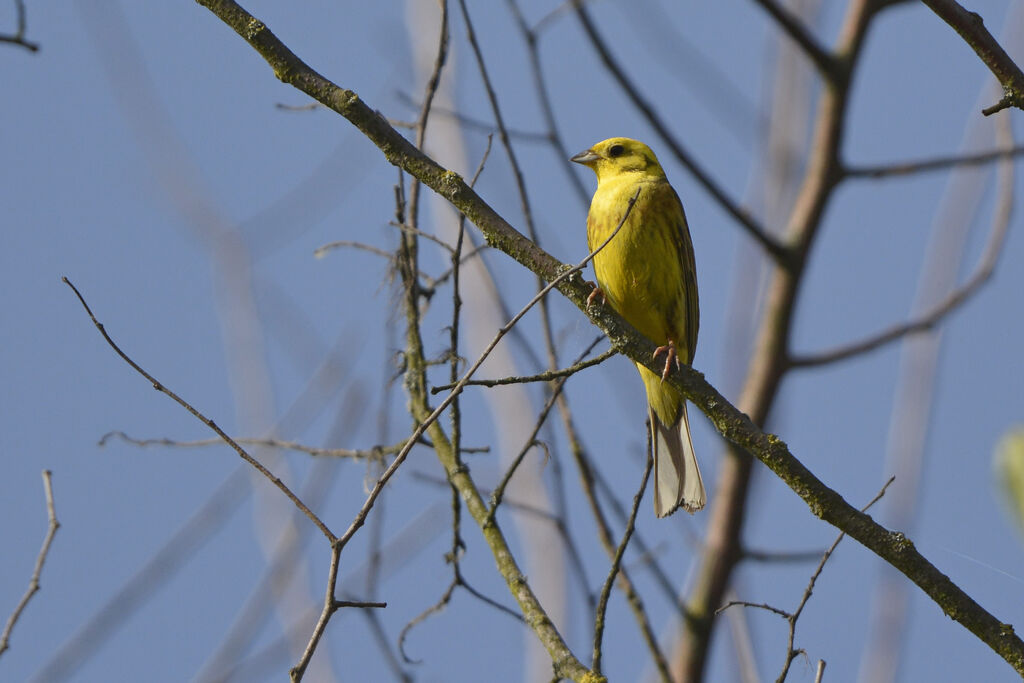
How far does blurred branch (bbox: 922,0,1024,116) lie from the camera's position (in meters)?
2.21

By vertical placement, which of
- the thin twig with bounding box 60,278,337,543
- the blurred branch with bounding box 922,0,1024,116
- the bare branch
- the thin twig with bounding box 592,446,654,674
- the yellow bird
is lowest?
the thin twig with bounding box 60,278,337,543

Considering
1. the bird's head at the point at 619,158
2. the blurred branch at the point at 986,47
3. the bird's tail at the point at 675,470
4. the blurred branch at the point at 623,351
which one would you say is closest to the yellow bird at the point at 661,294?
the bird's tail at the point at 675,470

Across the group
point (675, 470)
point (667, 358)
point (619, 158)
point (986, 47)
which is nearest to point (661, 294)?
point (675, 470)

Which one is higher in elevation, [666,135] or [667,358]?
[666,135]

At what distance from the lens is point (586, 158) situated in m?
5.54

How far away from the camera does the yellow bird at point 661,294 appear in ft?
14.6

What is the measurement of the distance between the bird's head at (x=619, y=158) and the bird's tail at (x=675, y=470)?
133cm

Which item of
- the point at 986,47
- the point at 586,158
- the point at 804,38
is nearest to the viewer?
the point at 986,47

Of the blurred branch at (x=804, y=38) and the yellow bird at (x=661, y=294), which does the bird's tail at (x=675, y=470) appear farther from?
the blurred branch at (x=804, y=38)

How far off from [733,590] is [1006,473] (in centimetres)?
284

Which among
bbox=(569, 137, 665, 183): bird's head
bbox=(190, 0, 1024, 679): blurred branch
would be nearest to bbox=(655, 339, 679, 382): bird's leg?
bbox=(190, 0, 1024, 679): blurred branch

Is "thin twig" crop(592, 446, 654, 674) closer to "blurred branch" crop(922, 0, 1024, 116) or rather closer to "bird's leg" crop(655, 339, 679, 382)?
"bird's leg" crop(655, 339, 679, 382)

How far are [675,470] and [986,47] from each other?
2541 mm

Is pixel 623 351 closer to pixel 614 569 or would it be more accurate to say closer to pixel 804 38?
pixel 614 569
